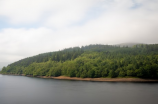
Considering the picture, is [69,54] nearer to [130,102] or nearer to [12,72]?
[12,72]

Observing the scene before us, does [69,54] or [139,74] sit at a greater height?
[69,54]

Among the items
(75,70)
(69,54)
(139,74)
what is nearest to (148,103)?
(139,74)

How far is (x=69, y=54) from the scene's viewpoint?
155125mm

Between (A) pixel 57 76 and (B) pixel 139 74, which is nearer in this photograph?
(B) pixel 139 74

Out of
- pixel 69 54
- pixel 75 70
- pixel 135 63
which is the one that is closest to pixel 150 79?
pixel 135 63

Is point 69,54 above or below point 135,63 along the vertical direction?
above

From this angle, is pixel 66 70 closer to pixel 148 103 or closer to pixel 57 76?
pixel 57 76

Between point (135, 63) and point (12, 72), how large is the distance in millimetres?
139874

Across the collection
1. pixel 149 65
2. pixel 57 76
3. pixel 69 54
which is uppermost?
pixel 69 54

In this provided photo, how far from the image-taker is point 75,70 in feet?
342

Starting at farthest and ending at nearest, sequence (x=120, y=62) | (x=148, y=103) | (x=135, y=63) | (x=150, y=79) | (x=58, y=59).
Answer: (x=58, y=59) < (x=120, y=62) < (x=135, y=63) < (x=150, y=79) < (x=148, y=103)

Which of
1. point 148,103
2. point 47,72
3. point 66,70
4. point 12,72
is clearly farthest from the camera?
point 12,72

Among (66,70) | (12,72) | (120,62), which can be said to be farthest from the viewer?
(12,72)

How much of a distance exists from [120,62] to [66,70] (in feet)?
131
